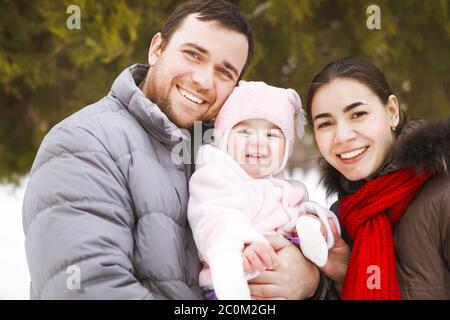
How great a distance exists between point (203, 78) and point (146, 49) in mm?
1450

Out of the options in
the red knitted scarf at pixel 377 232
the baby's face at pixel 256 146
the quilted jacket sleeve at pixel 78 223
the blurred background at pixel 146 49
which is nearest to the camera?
the quilted jacket sleeve at pixel 78 223

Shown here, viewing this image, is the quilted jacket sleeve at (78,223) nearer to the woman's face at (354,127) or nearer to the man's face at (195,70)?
the man's face at (195,70)

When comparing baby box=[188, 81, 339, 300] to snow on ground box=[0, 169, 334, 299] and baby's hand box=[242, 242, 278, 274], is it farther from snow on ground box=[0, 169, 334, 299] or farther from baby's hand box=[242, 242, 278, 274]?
snow on ground box=[0, 169, 334, 299]

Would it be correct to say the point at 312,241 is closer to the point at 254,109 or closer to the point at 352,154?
the point at 352,154

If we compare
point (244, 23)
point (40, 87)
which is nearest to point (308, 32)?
point (244, 23)

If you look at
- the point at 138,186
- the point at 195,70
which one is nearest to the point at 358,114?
the point at 195,70

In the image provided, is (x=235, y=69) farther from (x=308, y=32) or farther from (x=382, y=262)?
(x=308, y=32)

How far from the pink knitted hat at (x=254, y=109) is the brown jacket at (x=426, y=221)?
413mm

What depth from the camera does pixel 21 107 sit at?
3.84 meters

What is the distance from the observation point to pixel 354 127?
2.09m

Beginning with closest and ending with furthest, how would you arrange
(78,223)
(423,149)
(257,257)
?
(78,223), (257,257), (423,149)

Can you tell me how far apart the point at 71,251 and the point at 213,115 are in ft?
2.70

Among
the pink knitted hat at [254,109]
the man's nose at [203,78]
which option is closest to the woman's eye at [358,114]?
the pink knitted hat at [254,109]

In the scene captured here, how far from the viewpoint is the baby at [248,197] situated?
5.88 ft
